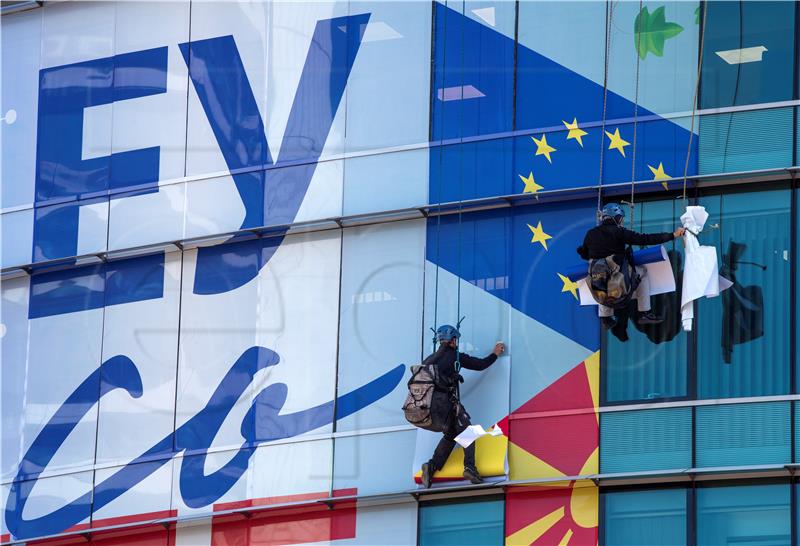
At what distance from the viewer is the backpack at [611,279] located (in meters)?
19.9

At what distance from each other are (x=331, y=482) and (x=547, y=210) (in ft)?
12.7

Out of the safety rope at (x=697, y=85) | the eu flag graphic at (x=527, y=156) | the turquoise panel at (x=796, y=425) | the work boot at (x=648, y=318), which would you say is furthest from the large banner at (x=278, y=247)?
the turquoise panel at (x=796, y=425)

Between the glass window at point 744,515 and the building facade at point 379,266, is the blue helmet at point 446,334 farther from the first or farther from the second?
the glass window at point 744,515

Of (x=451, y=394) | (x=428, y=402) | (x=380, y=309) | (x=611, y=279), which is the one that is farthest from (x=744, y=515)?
(x=380, y=309)

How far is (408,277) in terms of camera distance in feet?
72.0

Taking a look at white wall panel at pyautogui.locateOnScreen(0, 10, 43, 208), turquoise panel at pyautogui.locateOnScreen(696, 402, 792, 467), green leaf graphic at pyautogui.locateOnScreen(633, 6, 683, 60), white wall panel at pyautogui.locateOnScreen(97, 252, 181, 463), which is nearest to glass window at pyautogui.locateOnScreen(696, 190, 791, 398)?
turquoise panel at pyautogui.locateOnScreen(696, 402, 792, 467)

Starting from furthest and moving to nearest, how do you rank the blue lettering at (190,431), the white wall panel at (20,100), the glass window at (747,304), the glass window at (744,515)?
1. the white wall panel at (20,100)
2. the blue lettering at (190,431)
3. the glass window at (747,304)
4. the glass window at (744,515)

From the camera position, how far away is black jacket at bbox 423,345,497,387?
67.7 ft

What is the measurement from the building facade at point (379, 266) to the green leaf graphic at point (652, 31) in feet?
0.09

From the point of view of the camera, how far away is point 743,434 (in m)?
19.9

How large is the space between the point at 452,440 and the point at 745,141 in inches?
176

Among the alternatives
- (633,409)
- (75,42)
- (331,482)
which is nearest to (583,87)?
(633,409)

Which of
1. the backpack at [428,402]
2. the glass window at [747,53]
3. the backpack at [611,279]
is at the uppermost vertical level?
the glass window at [747,53]

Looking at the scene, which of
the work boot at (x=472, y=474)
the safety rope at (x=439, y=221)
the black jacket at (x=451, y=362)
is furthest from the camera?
the safety rope at (x=439, y=221)
